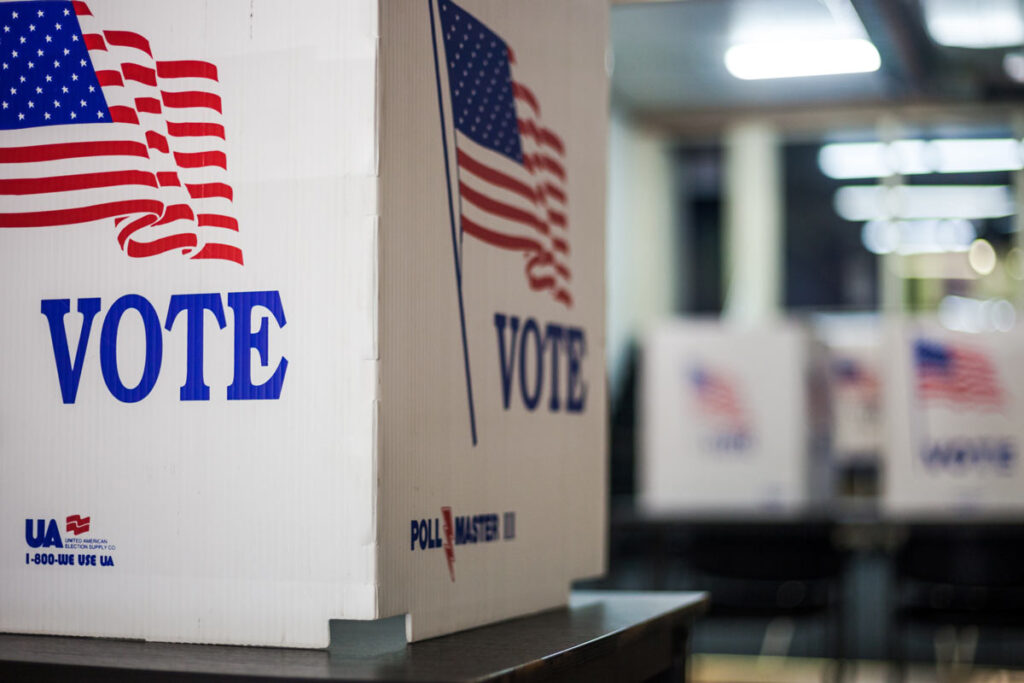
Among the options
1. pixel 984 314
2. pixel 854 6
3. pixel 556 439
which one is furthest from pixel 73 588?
pixel 984 314

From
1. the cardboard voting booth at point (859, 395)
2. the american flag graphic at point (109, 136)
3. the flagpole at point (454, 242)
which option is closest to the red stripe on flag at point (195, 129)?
the american flag graphic at point (109, 136)

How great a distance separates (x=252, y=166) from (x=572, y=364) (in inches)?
19.0

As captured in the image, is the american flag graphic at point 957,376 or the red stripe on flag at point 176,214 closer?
the red stripe on flag at point 176,214

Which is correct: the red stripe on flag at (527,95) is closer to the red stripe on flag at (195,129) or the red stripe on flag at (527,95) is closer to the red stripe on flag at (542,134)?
the red stripe on flag at (542,134)

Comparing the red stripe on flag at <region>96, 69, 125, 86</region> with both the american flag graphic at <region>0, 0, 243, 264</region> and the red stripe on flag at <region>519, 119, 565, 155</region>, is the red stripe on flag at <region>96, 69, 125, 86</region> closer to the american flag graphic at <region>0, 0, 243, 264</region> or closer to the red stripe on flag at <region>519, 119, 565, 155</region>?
the american flag graphic at <region>0, 0, 243, 264</region>

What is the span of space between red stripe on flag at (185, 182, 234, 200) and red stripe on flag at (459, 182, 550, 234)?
0.69 ft

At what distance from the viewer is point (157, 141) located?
977 mm

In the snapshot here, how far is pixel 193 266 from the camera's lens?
3.15 feet

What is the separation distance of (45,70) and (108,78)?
0.07 metres

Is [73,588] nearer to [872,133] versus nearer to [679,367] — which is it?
[679,367]

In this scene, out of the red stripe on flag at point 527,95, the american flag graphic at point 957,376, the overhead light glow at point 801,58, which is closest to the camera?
the red stripe on flag at point 527,95

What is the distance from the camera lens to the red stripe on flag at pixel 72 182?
0.98m

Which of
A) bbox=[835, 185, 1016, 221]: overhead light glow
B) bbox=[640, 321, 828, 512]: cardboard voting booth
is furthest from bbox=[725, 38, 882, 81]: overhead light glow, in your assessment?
bbox=[640, 321, 828, 512]: cardboard voting booth

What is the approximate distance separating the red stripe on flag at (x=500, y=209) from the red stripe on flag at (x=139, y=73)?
0.27 meters
